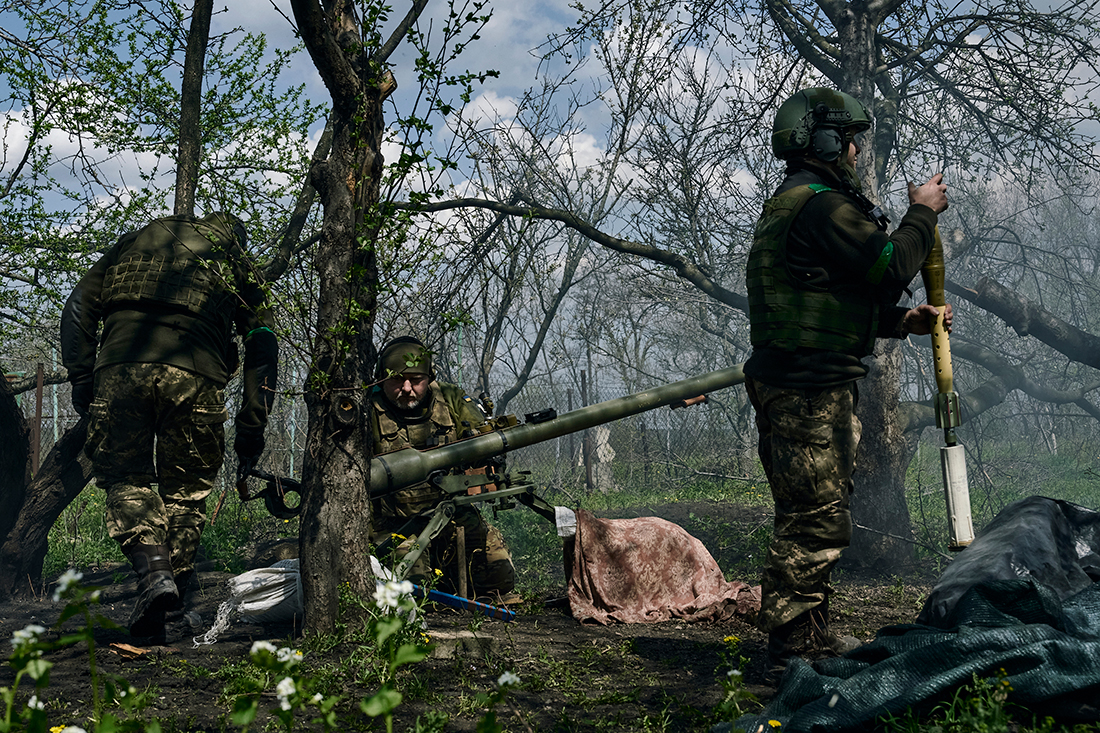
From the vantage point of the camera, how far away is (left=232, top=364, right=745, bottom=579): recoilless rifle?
4.16m

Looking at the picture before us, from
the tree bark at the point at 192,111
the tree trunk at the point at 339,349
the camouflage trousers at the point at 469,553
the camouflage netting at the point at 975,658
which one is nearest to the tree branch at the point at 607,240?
the tree trunk at the point at 339,349

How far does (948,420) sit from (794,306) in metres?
0.69

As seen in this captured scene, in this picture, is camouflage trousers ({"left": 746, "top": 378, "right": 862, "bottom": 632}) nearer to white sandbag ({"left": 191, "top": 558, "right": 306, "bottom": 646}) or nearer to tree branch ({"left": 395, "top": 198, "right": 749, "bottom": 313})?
white sandbag ({"left": 191, "top": 558, "right": 306, "bottom": 646})

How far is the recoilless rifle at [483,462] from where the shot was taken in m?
4.16

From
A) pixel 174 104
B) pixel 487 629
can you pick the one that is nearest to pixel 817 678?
pixel 487 629

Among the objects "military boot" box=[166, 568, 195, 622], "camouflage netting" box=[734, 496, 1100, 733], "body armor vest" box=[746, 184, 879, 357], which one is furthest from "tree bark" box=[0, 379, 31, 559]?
"camouflage netting" box=[734, 496, 1100, 733]

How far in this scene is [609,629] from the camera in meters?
4.17

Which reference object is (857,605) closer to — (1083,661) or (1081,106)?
(1083,661)

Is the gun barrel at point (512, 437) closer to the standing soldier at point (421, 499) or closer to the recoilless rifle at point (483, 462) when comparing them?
the recoilless rifle at point (483, 462)

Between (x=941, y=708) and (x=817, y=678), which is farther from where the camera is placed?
(x=817, y=678)

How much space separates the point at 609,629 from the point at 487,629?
65 cm

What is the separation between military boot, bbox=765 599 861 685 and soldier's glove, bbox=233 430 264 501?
2.35 meters

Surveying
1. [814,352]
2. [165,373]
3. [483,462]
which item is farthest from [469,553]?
[814,352]

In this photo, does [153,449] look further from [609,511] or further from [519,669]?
[609,511]
